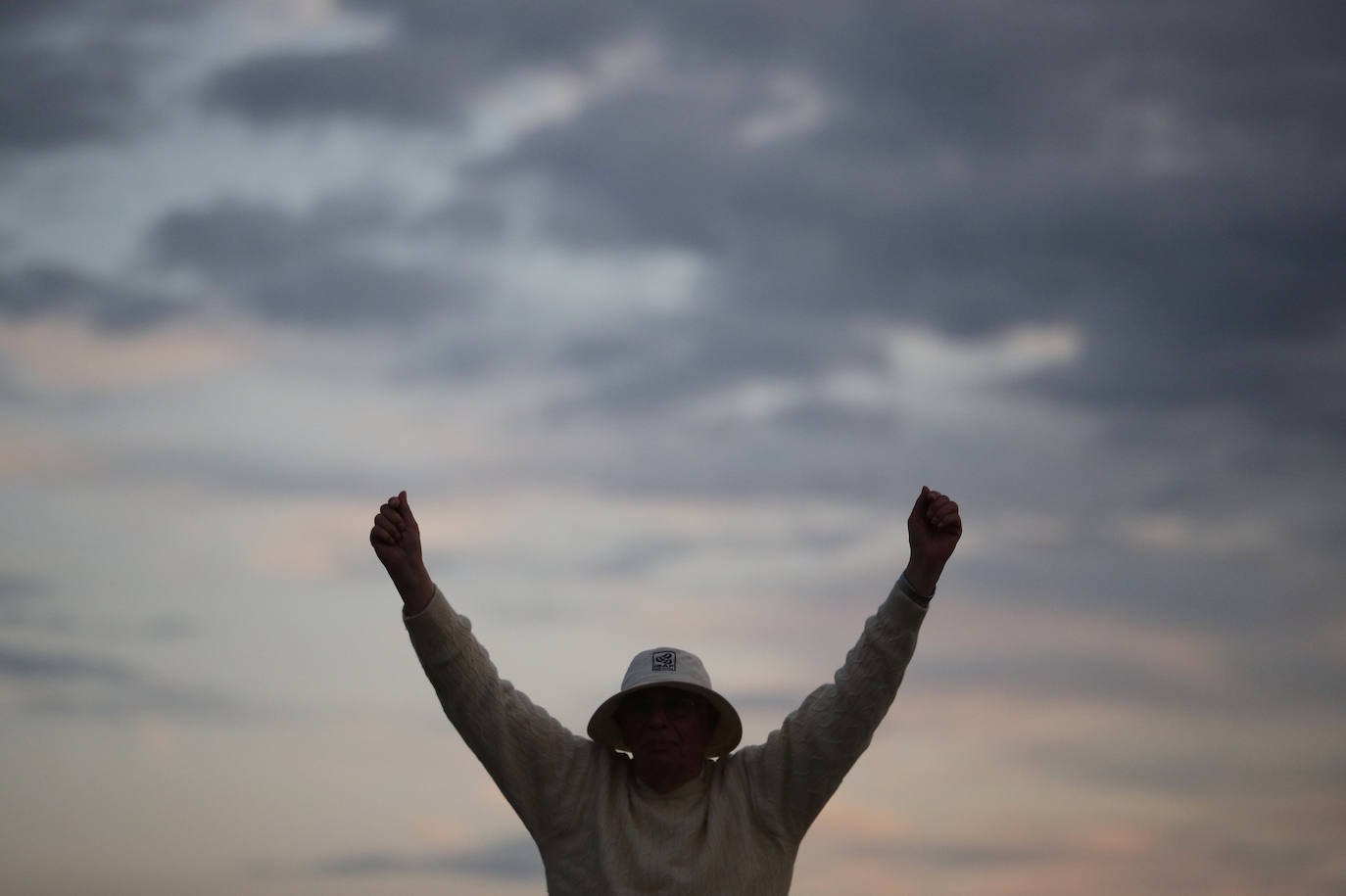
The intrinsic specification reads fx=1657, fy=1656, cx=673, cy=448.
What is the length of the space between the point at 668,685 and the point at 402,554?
1443mm

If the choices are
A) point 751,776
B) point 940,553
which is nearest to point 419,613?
point 751,776

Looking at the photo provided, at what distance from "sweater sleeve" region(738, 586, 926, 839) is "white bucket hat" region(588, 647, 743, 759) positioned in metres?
0.21

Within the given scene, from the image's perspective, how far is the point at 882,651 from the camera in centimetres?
775

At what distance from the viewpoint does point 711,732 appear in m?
8.45

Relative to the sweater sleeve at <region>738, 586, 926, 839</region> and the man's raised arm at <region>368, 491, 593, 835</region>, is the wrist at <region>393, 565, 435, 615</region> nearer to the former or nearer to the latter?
the man's raised arm at <region>368, 491, 593, 835</region>

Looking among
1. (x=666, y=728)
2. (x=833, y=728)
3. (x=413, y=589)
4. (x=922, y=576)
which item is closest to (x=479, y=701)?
(x=413, y=589)

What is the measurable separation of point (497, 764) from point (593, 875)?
2.39 ft

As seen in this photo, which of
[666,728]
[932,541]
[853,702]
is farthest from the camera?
[666,728]

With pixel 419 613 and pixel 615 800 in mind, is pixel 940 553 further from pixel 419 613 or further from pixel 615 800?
pixel 419 613

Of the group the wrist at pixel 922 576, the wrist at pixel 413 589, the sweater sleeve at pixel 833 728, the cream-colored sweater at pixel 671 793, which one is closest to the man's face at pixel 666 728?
the cream-colored sweater at pixel 671 793

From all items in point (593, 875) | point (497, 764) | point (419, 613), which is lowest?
point (593, 875)

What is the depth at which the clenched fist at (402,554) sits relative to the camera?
26.1 feet

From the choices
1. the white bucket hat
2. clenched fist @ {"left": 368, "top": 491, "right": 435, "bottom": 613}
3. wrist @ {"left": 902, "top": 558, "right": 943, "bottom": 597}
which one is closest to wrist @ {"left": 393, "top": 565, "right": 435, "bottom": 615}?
clenched fist @ {"left": 368, "top": 491, "right": 435, "bottom": 613}

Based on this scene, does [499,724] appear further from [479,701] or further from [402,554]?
[402,554]
